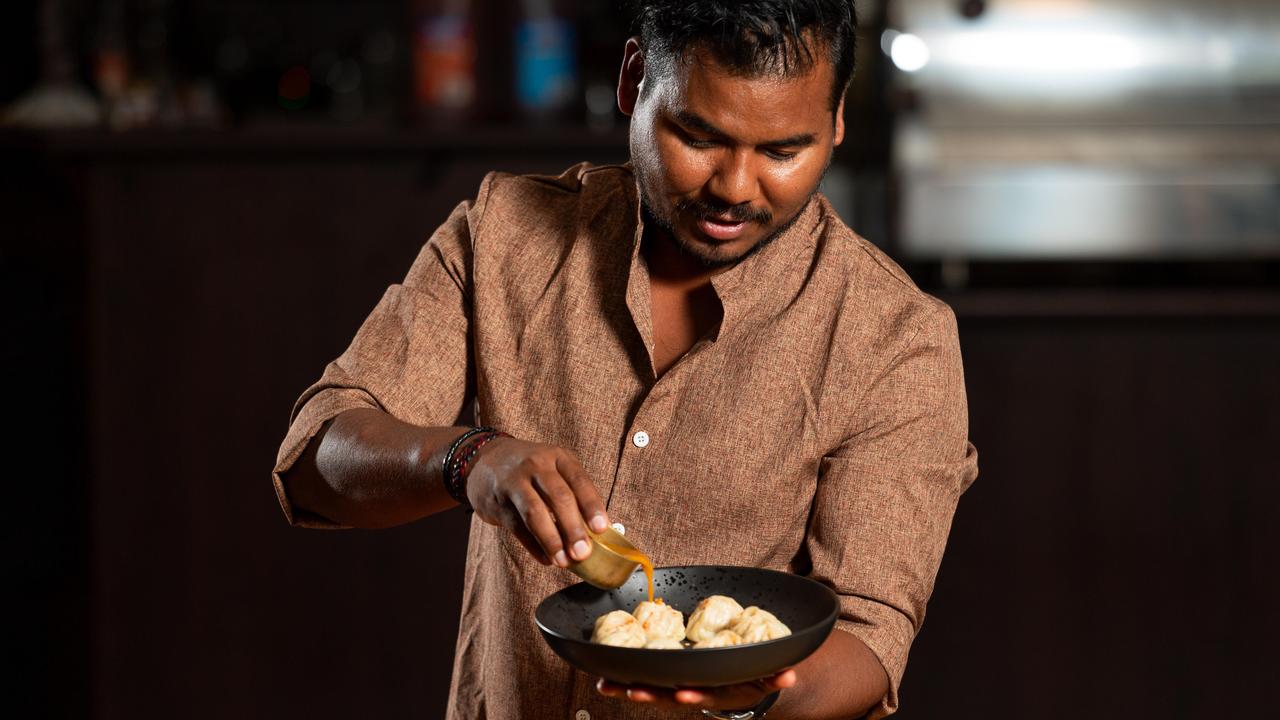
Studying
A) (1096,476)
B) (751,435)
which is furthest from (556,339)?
(1096,476)

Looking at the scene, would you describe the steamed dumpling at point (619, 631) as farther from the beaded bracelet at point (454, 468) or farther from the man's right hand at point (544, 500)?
the beaded bracelet at point (454, 468)

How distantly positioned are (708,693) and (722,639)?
58 mm

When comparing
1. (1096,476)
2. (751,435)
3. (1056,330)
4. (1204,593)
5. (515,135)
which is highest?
(515,135)

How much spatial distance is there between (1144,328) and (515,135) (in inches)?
53.9

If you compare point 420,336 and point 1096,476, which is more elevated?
point 420,336

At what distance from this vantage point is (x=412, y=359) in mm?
1483

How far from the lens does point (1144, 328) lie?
2.71 metres

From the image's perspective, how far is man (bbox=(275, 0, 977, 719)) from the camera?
1308mm

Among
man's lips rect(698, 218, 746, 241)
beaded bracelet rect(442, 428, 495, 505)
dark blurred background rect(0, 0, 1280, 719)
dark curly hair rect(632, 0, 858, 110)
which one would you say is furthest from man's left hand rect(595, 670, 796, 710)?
dark blurred background rect(0, 0, 1280, 719)

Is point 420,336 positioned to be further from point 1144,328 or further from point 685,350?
point 1144,328

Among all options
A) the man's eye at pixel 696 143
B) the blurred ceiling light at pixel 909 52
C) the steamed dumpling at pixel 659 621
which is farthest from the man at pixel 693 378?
the blurred ceiling light at pixel 909 52

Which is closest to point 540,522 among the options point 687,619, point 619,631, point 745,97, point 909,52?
point 619,631

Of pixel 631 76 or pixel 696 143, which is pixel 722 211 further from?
pixel 631 76

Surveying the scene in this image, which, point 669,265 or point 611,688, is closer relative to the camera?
point 611,688
